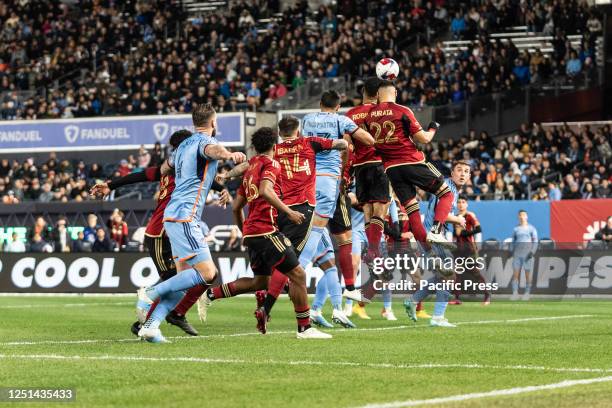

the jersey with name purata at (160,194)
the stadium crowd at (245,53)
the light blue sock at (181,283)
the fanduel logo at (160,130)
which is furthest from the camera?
the fanduel logo at (160,130)

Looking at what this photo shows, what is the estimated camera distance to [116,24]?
5153 centimetres

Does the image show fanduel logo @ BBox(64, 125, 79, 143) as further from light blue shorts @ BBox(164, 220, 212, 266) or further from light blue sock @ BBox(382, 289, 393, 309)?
light blue shorts @ BBox(164, 220, 212, 266)

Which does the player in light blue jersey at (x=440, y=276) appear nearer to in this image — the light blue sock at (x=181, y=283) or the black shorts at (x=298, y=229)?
the black shorts at (x=298, y=229)

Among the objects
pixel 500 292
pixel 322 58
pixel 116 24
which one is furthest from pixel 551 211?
pixel 116 24

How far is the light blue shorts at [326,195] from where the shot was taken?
15.1 metres

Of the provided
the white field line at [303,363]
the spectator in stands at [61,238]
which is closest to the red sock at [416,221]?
the white field line at [303,363]

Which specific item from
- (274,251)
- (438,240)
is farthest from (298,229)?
(438,240)

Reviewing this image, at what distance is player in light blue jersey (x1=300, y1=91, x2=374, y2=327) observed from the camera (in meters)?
14.7

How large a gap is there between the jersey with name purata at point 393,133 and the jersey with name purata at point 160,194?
300 cm

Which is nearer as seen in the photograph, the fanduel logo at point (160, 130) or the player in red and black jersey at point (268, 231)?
the player in red and black jersey at point (268, 231)

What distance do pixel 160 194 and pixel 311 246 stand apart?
208 centimetres

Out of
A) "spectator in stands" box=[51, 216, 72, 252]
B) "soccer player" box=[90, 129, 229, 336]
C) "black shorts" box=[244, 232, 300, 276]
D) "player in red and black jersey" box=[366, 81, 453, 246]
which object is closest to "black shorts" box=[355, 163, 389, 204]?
"player in red and black jersey" box=[366, 81, 453, 246]

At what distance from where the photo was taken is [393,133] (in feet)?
49.4

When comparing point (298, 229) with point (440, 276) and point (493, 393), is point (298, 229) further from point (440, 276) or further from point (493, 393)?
point (493, 393)
